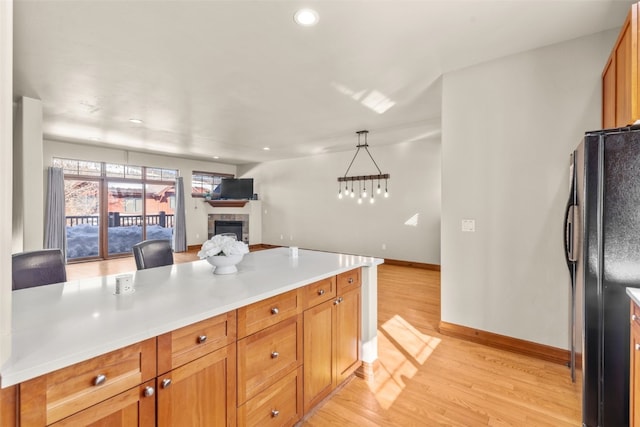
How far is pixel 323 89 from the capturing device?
11.3 feet

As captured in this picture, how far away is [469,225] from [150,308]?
277cm

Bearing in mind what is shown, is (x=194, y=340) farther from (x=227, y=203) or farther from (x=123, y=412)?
(x=227, y=203)

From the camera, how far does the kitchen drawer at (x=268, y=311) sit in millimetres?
1388

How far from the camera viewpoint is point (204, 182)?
8914mm

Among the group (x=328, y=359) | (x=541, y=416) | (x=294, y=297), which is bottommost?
(x=541, y=416)

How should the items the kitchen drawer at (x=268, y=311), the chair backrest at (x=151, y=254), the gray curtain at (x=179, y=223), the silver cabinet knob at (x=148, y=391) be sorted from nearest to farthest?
1. the silver cabinet knob at (x=148, y=391)
2. the kitchen drawer at (x=268, y=311)
3. the chair backrest at (x=151, y=254)
4. the gray curtain at (x=179, y=223)

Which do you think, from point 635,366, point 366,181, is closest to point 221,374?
point 635,366

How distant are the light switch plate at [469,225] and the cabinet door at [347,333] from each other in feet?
4.61

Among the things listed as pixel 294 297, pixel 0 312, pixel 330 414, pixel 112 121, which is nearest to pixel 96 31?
pixel 0 312

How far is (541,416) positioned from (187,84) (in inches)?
166

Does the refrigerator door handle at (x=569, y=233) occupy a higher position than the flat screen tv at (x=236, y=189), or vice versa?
the flat screen tv at (x=236, y=189)

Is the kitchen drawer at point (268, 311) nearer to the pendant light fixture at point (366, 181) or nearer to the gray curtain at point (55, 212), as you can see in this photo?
the pendant light fixture at point (366, 181)

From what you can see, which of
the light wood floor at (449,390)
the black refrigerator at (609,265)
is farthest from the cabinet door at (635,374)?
the light wood floor at (449,390)

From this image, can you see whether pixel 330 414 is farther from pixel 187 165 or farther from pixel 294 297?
pixel 187 165
